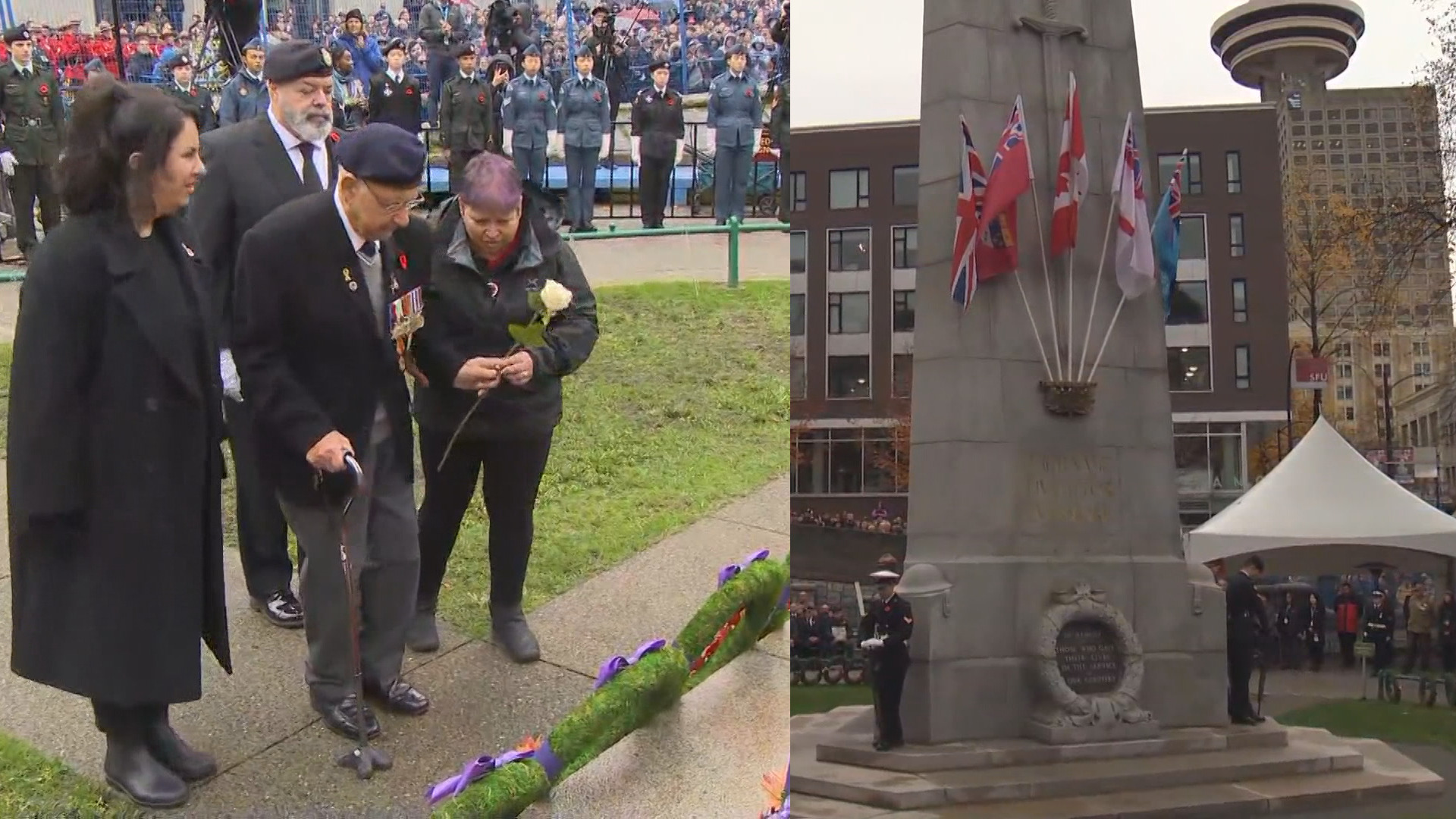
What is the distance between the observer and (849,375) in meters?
2.07

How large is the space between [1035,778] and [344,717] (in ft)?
4.50

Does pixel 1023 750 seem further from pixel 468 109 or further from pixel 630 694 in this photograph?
pixel 468 109

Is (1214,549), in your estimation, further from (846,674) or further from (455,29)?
(455,29)

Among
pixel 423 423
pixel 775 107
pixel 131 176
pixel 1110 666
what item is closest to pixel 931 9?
pixel 775 107

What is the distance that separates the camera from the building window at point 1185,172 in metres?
2.15

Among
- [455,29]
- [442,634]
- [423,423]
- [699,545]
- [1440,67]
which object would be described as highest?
[455,29]

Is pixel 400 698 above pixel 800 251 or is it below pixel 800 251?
below

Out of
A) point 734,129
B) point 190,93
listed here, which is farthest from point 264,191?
point 734,129

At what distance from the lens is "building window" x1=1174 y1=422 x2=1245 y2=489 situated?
2.18m

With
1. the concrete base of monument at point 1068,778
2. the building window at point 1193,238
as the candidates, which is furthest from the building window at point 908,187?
the concrete base of monument at point 1068,778

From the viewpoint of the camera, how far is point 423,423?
8.98 ft

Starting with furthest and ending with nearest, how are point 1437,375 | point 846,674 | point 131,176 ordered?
point 131,176 < point 1437,375 < point 846,674

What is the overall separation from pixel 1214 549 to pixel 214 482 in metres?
1.88

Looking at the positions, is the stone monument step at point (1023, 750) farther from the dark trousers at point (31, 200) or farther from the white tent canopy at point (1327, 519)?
the dark trousers at point (31, 200)
